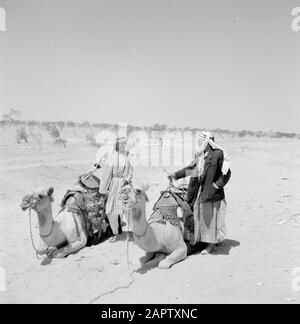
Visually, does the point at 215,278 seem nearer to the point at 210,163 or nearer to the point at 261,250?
the point at 261,250

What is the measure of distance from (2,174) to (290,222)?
9.26 m

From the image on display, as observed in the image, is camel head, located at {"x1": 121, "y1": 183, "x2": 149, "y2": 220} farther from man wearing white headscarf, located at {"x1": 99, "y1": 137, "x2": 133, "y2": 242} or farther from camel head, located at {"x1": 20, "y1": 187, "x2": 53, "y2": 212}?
man wearing white headscarf, located at {"x1": 99, "y1": 137, "x2": 133, "y2": 242}

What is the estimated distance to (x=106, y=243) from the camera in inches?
313

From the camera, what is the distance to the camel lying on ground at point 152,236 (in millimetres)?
5562

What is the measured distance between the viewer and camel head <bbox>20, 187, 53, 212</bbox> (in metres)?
6.50

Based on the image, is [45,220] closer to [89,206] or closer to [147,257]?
[89,206]

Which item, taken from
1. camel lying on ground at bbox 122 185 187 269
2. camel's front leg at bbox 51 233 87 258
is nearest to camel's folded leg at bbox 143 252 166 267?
camel lying on ground at bbox 122 185 187 269

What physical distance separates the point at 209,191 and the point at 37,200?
2.59 metres

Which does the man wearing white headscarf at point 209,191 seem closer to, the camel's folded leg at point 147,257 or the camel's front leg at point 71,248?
the camel's folded leg at point 147,257

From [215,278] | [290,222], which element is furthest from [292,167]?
[215,278]

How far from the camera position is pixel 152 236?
239 inches

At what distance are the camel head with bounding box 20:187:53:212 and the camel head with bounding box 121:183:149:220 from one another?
65.4 inches

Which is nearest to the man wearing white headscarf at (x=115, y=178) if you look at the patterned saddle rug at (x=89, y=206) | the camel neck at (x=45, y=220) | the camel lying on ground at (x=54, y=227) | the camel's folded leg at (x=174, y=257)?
the patterned saddle rug at (x=89, y=206)
